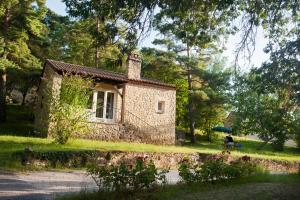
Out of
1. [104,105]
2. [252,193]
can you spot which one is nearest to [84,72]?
[104,105]

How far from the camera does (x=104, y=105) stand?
1020 inches

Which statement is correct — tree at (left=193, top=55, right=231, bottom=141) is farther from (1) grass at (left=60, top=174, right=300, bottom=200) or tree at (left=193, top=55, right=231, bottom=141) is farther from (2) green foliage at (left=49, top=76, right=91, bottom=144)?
(1) grass at (left=60, top=174, right=300, bottom=200)

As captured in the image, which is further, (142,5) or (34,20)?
(34,20)

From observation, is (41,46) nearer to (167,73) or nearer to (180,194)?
(167,73)

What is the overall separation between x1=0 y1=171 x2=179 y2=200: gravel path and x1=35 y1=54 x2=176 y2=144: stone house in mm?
9770

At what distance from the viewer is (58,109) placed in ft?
60.3

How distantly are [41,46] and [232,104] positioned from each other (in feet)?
76.7

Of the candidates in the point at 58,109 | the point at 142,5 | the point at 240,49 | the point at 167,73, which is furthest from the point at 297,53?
the point at 167,73

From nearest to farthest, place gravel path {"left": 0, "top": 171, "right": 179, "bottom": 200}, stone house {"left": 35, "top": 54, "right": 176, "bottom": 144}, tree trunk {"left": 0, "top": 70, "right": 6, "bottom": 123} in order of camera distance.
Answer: gravel path {"left": 0, "top": 171, "right": 179, "bottom": 200}
stone house {"left": 35, "top": 54, "right": 176, "bottom": 144}
tree trunk {"left": 0, "top": 70, "right": 6, "bottom": 123}

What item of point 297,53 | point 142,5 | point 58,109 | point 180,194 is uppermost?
point 142,5

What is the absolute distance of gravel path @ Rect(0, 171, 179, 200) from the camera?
370 inches

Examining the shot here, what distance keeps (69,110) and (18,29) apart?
14.4m

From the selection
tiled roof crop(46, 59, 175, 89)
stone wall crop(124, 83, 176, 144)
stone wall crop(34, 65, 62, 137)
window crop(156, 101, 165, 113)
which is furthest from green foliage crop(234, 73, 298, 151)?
stone wall crop(34, 65, 62, 137)

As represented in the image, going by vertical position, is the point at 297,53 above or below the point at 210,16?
below
